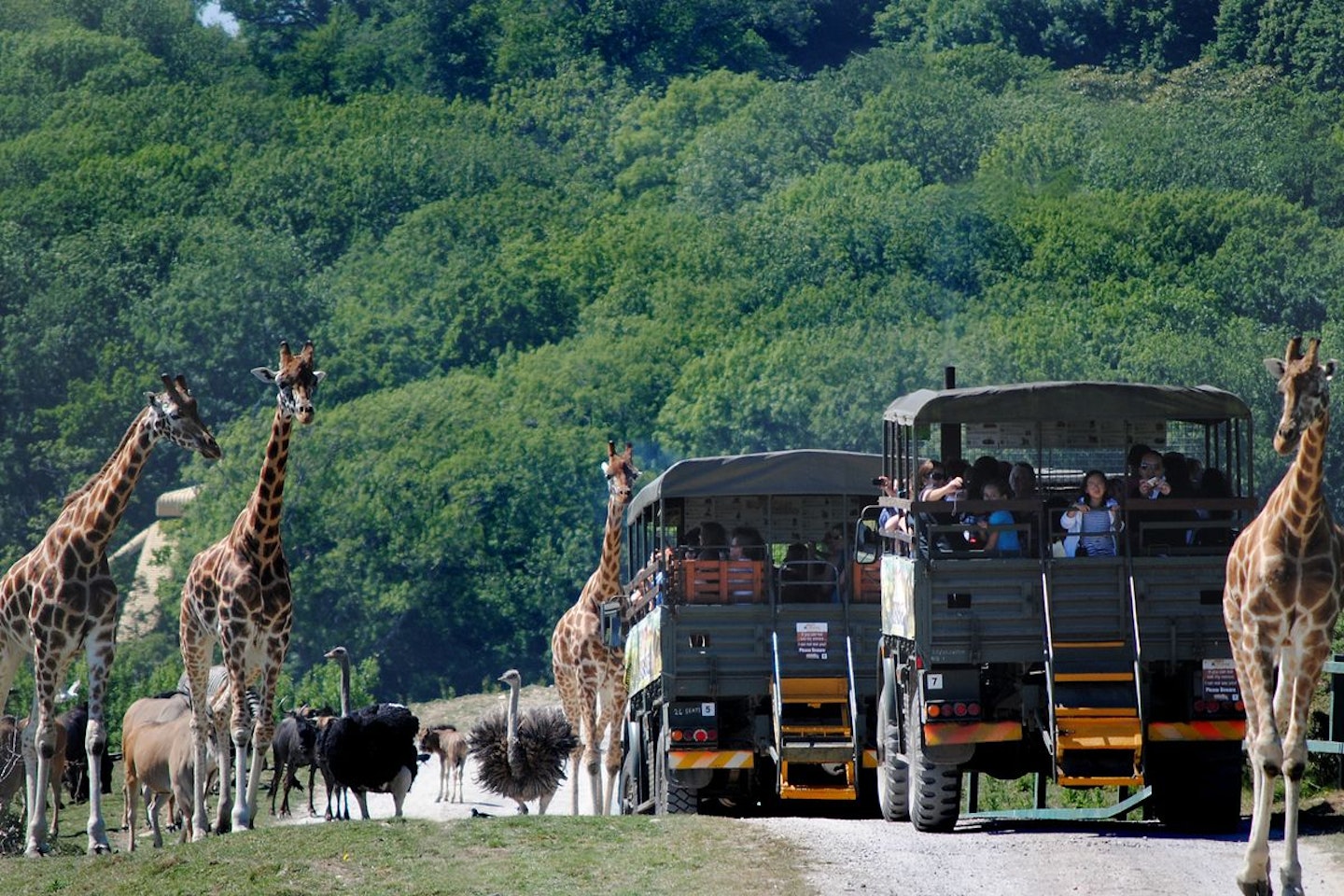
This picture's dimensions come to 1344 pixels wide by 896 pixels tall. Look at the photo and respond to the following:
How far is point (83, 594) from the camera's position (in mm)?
21203

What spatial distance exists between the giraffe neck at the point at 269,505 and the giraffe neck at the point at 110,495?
1028mm

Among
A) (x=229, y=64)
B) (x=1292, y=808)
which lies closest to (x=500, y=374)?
(x=229, y=64)

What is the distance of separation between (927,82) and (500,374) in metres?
33.5

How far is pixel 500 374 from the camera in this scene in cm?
9031

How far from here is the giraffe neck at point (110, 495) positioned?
21438 millimetres

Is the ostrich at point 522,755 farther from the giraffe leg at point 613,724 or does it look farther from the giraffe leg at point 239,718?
the giraffe leg at point 239,718

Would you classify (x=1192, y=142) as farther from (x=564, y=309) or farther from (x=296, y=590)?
(x=296, y=590)

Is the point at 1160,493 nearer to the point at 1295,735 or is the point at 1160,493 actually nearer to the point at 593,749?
the point at 1295,735

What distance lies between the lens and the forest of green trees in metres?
74.4

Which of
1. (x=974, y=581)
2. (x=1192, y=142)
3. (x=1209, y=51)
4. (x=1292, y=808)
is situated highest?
(x=1209, y=51)

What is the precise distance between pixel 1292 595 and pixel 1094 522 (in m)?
3.56

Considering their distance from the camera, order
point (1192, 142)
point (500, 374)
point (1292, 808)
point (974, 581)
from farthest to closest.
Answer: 1. point (1192, 142)
2. point (500, 374)
3. point (974, 581)
4. point (1292, 808)

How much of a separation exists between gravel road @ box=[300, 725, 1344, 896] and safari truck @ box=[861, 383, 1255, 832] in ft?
1.75

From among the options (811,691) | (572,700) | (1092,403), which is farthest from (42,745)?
(572,700)
